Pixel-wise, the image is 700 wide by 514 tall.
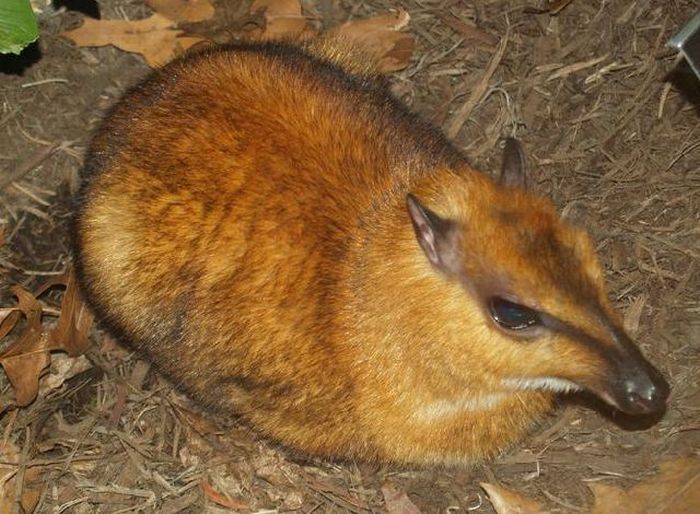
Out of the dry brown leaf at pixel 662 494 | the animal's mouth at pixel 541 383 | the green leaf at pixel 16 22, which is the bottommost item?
the dry brown leaf at pixel 662 494

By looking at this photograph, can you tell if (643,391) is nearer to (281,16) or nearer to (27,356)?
(27,356)

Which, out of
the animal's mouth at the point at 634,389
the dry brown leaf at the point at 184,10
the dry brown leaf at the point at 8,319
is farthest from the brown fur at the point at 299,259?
the dry brown leaf at the point at 184,10

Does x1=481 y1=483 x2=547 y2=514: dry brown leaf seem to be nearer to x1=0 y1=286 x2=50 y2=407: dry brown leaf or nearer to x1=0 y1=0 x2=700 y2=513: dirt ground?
x1=0 y1=0 x2=700 y2=513: dirt ground

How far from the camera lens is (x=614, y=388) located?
4648mm

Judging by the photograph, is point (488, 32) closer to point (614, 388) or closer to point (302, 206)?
point (302, 206)

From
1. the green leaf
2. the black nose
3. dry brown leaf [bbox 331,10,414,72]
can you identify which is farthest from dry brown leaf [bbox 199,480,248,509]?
dry brown leaf [bbox 331,10,414,72]

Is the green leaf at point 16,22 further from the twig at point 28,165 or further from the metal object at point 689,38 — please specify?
the metal object at point 689,38

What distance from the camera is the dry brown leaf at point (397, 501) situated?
6.00 metres

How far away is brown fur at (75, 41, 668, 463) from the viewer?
4.98 meters

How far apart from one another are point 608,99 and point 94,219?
356cm

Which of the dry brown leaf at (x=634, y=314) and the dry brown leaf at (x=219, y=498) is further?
the dry brown leaf at (x=634, y=314)

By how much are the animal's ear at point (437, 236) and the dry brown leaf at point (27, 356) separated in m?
2.96

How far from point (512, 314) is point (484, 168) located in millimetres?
2723

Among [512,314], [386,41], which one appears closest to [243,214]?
[512,314]
